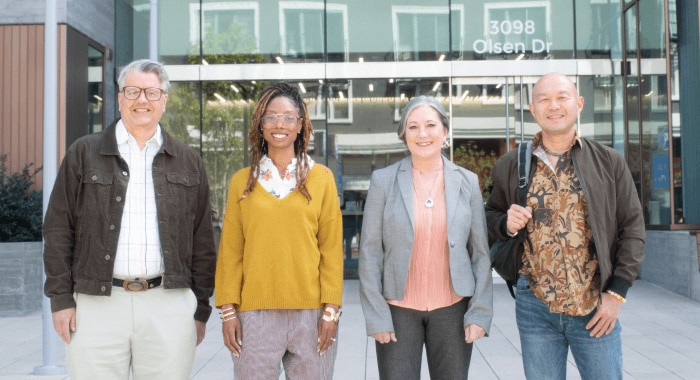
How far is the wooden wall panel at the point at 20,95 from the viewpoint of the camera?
39.2ft

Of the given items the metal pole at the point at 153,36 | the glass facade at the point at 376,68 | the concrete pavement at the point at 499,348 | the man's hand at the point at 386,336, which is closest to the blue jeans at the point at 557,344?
the man's hand at the point at 386,336

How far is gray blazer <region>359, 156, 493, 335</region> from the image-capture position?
342 cm

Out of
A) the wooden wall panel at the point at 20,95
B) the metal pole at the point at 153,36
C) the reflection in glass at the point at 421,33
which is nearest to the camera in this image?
the metal pole at the point at 153,36

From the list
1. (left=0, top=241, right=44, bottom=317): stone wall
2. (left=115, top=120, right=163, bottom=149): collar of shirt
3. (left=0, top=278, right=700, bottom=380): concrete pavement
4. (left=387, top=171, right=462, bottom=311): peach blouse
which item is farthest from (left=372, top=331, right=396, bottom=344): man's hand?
(left=0, top=241, right=44, bottom=317): stone wall

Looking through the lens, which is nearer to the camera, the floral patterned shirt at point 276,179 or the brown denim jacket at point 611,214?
→ the brown denim jacket at point 611,214

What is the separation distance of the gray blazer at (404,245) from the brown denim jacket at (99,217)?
87 centimetres

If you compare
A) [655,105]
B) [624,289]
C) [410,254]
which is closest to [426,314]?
[410,254]

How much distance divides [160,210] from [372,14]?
11.4 meters

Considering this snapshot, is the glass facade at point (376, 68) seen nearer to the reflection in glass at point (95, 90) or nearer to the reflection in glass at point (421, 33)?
the reflection in glass at point (421, 33)

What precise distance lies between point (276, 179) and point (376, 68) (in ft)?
35.3

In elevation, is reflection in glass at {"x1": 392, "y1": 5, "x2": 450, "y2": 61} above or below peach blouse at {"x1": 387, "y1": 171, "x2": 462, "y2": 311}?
above

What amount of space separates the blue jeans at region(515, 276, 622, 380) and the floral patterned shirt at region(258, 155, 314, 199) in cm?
119

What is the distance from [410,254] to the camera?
3441 mm

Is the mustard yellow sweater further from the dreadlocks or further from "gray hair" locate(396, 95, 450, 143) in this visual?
"gray hair" locate(396, 95, 450, 143)
